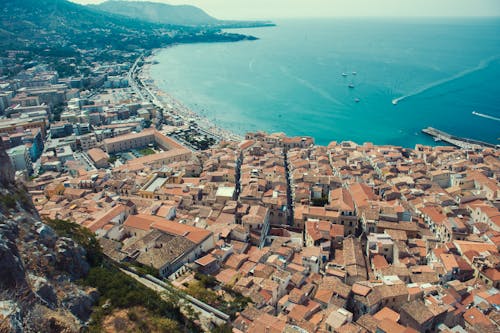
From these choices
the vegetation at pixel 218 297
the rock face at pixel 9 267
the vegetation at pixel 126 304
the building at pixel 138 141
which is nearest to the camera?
the rock face at pixel 9 267

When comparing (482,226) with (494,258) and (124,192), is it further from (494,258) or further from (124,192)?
(124,192)

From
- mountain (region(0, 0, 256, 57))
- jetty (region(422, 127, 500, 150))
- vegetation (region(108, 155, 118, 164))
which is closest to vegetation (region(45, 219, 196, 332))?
vegetation (region(108, 155, 118, 164))

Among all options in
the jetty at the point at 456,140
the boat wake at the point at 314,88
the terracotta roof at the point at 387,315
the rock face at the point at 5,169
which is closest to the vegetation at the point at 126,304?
the rock face at the point at 5,169

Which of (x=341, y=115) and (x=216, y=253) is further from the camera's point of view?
(x=341, y=115)

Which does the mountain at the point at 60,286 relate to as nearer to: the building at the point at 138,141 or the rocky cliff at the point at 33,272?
the rocky cliff at the point at 33,272

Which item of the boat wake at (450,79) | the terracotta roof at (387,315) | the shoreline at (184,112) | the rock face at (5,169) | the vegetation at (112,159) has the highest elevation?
the rock face at (5,169)

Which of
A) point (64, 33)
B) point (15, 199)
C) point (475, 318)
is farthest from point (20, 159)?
point (64, 33)

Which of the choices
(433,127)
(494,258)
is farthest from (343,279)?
(433,127)
